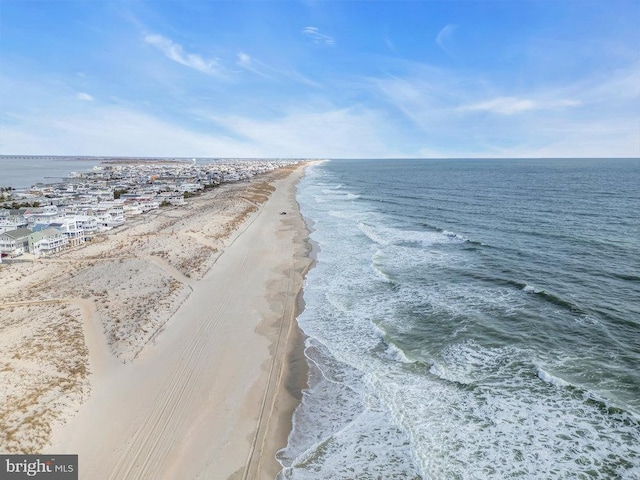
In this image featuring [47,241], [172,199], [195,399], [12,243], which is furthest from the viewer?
[172,199]

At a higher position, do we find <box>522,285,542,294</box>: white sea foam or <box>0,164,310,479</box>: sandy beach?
<box>522,285,542,294</box>: white sea foam

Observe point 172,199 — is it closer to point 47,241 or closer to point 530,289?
point 47,241

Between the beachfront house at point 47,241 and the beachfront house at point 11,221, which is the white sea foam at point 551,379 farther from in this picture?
the beachfront house at point 11,221

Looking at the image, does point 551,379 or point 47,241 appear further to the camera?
point 47,241

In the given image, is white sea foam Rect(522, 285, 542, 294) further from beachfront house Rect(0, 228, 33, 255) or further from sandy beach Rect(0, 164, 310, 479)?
beachfront house Rect(0, 228, 33, 255)

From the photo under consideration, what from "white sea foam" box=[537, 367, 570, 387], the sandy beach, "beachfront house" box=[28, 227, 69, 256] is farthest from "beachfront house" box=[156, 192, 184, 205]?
"white sea foam" box=[537, 367, 570, 387]

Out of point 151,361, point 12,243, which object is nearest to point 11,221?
point 12,243
